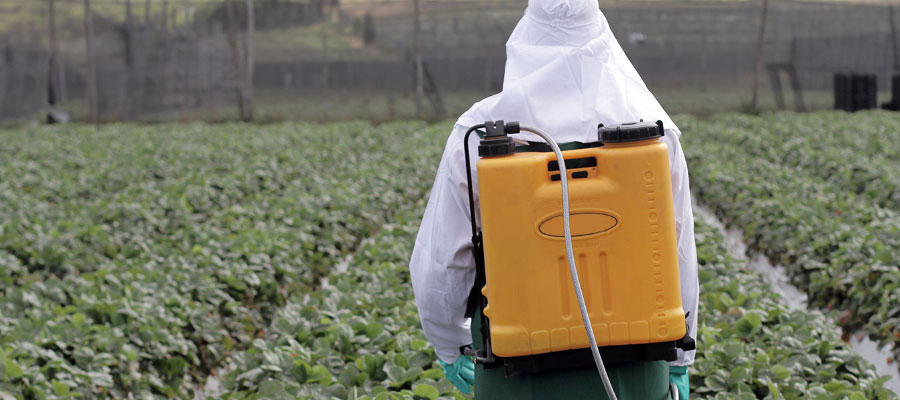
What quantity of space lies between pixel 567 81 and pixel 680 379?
2.80 ft

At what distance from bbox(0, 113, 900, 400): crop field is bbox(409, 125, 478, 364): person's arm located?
1.18 m

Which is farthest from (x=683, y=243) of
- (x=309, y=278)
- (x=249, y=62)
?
(x=249, y=62)

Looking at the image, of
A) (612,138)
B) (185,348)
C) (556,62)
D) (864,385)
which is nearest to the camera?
(612,138)

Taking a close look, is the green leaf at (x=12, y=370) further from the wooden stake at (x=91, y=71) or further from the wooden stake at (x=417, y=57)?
the wooden stake at (x=91, y=71)

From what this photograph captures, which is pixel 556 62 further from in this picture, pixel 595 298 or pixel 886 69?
pixel 886 69

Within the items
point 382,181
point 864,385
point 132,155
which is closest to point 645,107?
point 864,385

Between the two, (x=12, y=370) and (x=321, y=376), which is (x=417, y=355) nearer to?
(x=321, y=376)

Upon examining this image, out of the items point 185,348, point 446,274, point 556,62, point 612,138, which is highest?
point 556,62

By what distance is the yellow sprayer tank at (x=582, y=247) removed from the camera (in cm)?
173

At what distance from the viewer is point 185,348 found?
4691mm

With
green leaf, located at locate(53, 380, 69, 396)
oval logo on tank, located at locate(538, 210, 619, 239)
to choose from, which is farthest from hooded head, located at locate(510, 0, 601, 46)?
green leaf, located at locate(53, 380, 69, 396)

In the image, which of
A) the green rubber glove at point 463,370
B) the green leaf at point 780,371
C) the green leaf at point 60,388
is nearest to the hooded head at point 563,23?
the green rubber glove at point 463,370

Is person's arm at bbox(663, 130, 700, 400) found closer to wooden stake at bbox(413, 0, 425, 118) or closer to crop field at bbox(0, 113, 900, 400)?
crop field at bbox(0, 113, 900, 400)

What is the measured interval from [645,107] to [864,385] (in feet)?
7.13
